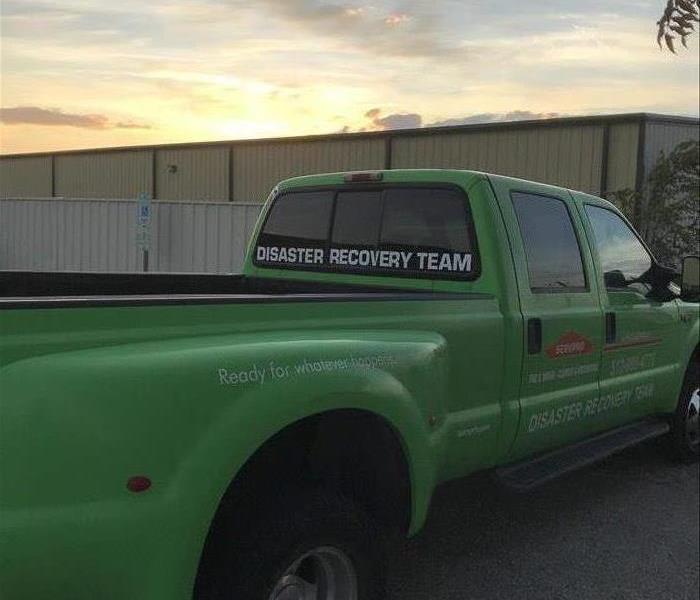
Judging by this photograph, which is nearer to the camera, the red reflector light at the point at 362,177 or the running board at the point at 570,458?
the running board at the point at 570,458

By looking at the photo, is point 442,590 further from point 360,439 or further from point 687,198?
point 687,198

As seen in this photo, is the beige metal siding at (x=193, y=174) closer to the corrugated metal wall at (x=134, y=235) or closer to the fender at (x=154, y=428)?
the corrugated metal wall at (x=134, y=235)

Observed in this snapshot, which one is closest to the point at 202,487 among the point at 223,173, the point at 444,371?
the point at 444,371

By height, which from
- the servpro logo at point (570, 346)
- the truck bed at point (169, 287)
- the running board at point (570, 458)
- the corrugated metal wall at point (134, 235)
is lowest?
the corrugated metal wall at point (134, 235)

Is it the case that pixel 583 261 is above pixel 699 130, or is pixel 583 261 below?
below

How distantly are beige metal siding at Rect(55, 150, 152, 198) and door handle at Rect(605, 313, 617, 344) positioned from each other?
75.7 ft

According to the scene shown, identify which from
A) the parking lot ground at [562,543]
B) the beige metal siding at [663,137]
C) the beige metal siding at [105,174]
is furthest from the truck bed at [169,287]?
the beige metal siding at [105,174]

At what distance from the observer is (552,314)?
394cm

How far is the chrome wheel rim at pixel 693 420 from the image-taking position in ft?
18.6

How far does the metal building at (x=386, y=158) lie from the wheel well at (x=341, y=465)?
7345 millimetres

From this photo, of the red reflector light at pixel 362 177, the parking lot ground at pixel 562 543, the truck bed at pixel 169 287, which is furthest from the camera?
the red reflector light at pixel 362 177

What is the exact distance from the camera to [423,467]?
9.76 ft

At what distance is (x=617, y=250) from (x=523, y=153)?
41.3ft

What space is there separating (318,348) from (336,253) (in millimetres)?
1841
